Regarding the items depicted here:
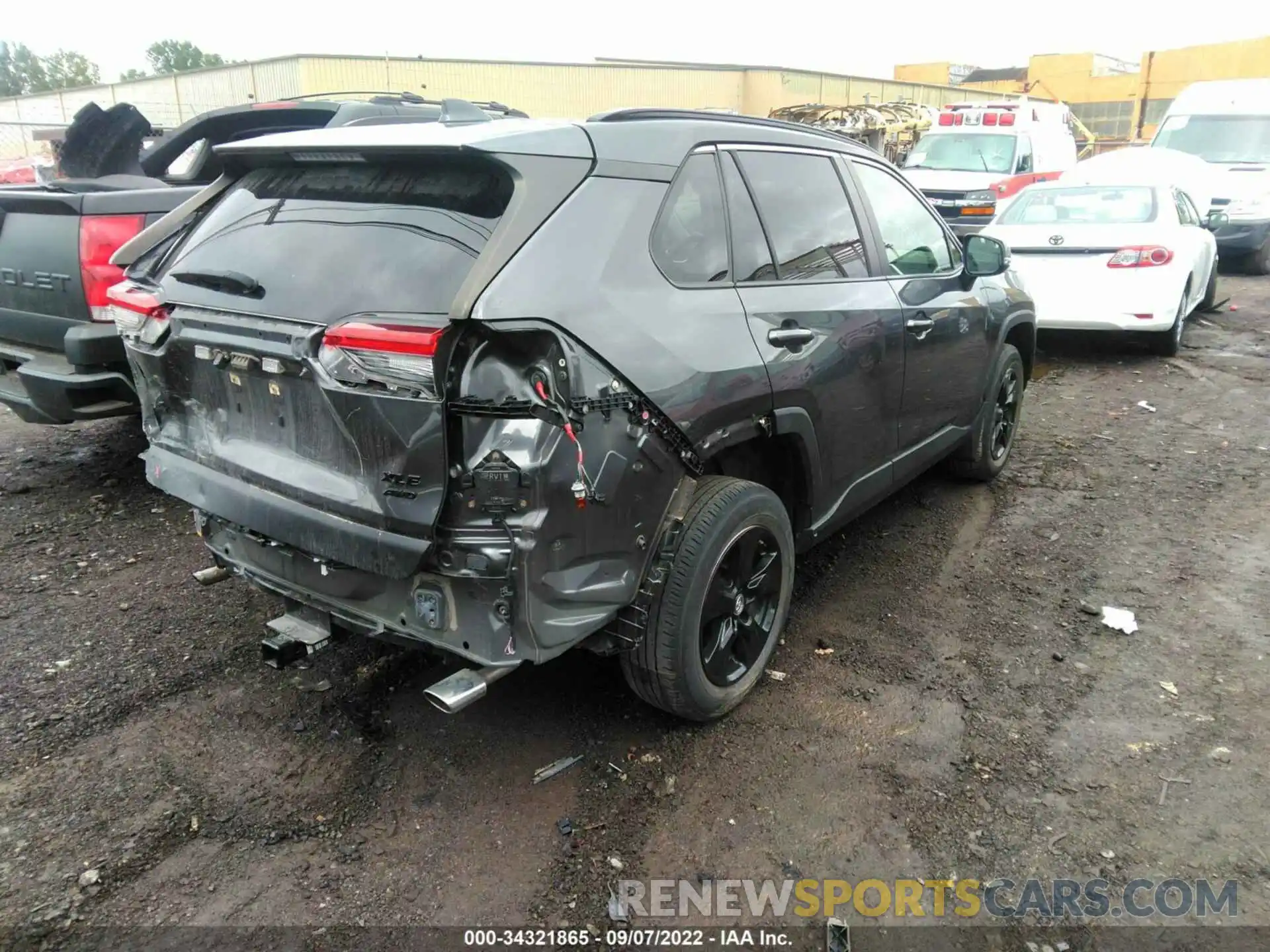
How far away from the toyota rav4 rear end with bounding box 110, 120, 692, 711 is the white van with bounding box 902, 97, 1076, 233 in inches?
447

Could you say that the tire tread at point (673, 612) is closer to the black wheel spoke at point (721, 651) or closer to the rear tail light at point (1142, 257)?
the black wheel spoke at point (721, 651)

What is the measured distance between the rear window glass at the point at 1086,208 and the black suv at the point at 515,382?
6435 mm

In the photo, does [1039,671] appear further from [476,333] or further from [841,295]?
[476,333]

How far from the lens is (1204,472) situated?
5730 millimetres

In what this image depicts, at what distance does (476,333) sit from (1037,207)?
8.64 m

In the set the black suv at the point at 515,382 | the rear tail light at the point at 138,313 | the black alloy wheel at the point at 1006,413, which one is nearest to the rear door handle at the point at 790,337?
the black suv at the point at 515,382

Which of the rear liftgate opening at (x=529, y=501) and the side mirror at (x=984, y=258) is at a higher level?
the side mirror at (x=984, y=258)

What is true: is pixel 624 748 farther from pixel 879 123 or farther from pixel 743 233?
pixel 879 123

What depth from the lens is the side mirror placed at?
4.64 meters

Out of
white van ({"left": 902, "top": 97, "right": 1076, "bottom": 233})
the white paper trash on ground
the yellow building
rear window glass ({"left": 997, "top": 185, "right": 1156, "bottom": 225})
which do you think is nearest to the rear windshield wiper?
the white paper trash on ground

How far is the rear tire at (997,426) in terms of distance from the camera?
16.7 feet

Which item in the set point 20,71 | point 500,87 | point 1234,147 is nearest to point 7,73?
point 20,71

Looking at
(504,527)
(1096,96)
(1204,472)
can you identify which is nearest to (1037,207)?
(1204,472)

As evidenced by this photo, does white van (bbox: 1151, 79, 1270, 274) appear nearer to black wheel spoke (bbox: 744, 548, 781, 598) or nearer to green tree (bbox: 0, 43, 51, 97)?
black wheel spoke (bbox: 744, 548, 781, 598)
